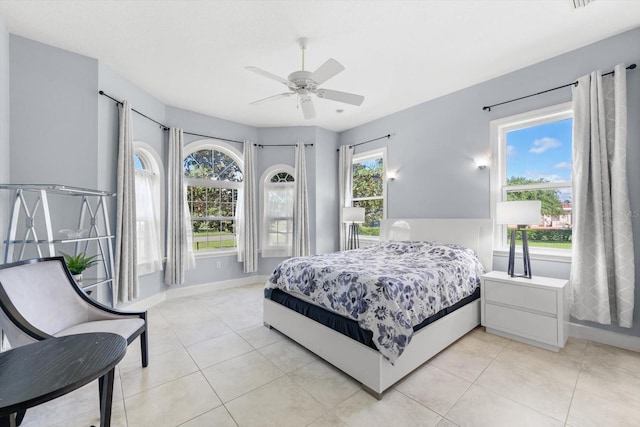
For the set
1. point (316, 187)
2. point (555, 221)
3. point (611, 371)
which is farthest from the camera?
point (316, 187)

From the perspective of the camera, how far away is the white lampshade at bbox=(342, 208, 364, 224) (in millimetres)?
4668

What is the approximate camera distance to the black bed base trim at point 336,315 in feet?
6.77

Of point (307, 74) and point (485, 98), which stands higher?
point (485, 98)

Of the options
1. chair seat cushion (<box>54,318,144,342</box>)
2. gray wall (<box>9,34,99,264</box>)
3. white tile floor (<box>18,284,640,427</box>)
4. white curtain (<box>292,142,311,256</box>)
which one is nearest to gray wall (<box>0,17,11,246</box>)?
gray wall (<box>9,34,99,264</box>)

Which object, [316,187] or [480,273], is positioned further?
[316,187]

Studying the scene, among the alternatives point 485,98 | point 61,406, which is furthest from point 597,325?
point 61,406

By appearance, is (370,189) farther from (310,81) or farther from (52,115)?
(52,115)

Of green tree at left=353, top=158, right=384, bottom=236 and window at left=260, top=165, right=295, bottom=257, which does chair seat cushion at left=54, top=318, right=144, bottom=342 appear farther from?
green tree at left=353, top=158, right=384, bottom=236

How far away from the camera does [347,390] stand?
6.56 feet

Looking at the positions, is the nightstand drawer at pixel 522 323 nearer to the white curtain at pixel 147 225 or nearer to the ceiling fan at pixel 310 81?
the ceiling fan at pixel 310 81

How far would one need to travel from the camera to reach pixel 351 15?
2.33 metres

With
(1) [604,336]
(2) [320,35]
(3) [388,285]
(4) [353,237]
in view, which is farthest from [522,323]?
(2) [320,35]

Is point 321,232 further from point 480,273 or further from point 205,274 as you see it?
point 480,273

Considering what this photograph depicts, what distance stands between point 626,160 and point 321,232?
13.3ft
